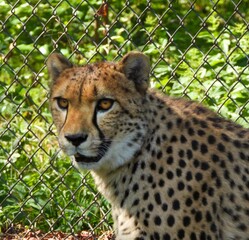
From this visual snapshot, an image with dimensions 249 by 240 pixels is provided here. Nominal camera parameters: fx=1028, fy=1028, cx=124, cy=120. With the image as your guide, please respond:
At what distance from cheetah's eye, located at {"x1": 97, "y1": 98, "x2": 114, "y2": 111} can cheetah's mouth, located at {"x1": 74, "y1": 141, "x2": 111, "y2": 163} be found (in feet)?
0.63

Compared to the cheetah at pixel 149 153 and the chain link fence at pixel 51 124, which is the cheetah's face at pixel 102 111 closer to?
the cheetah at pixel 149 153

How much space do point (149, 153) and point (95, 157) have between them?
0.32 m

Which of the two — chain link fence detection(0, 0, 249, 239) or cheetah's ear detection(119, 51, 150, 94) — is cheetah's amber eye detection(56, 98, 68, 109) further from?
chain link fence detection(0, 0, 249, 239)

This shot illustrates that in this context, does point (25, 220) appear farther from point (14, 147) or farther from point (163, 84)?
point (163, 84)

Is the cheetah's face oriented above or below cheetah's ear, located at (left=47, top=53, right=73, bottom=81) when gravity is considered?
below

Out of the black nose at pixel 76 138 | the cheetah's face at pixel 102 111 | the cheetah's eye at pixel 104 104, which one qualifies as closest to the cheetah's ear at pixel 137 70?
the cheetah's face at pixel 102 111

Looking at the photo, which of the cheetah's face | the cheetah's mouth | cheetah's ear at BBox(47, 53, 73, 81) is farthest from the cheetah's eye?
cheetah's ear at BBox(47, 53, 73, 81)

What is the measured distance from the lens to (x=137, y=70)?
5910 mm

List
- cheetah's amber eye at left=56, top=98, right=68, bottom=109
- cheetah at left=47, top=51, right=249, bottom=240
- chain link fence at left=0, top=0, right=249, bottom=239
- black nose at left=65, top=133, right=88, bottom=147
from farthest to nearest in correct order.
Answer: chain link fence at left=0, top=0, right=249, bottom=239
cheetah's amber eye at left=56, top=98, right=68, bottom=109
cheetah at left=47, top=51, right=249, bottom=240
black nose at left=65, top=133, right=88, bottom=147

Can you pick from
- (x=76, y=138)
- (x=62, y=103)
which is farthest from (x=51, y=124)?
(x=76, y=138)

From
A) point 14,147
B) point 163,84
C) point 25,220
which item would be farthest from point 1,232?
point 163,84

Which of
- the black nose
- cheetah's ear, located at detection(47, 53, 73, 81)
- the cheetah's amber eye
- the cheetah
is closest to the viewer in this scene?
the black nose

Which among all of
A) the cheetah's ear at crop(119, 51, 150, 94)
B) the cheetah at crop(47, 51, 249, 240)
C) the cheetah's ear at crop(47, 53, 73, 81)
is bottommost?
the cheetah at crop(47, 51, 249, 240)

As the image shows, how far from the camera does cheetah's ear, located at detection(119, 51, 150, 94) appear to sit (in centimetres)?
588
